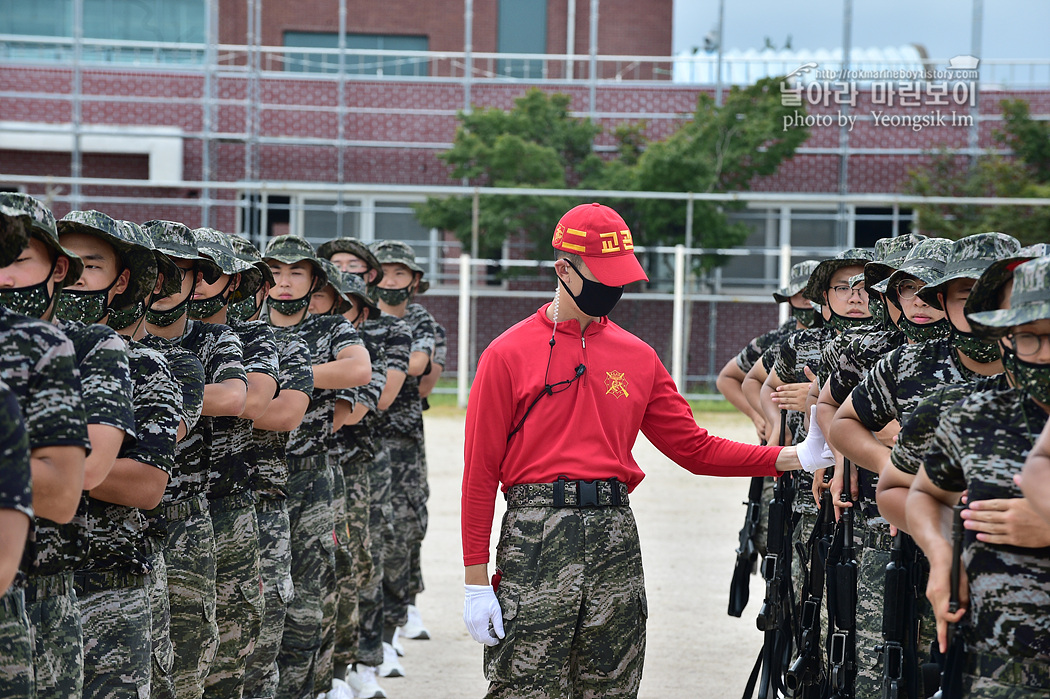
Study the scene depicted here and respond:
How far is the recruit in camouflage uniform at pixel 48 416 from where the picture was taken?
2.65 meters

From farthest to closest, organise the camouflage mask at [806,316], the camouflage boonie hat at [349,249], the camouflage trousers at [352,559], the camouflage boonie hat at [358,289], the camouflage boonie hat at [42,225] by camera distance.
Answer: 1. the camouflage boonie hat at [349,249]
2. the camouflage boonie hat at [358,289]
3. the camouflage mask at [806,316]
4. the camouflage trousers at [352,559]
5. the camouflage boonie hat at [42,225]

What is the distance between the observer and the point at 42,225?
9.46 ft

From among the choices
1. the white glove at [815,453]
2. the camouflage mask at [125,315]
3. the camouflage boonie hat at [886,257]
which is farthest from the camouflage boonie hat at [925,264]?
the camouflage mask at [125,315]

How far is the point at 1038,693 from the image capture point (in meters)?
2.80

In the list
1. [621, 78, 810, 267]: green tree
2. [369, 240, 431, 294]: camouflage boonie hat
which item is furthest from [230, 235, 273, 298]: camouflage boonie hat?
[621, 78, 810, 267]: green tree

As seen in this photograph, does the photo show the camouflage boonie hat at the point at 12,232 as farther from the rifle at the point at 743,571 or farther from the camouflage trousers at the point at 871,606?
the rifle at the point at 743,571

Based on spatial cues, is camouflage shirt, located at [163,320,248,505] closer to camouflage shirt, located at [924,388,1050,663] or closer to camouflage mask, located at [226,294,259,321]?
camouflage mask, located at [226,294,259,321]

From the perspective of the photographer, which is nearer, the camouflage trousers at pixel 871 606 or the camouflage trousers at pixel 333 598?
the camouflage trousers at pixel 871 606

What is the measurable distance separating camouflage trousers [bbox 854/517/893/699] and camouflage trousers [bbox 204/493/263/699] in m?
2.58

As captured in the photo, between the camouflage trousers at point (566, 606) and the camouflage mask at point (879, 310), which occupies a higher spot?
the camouflage mask at point (879, 310)

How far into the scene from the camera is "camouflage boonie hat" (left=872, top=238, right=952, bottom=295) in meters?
4.29

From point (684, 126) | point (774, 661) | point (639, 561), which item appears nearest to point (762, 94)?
point (684, 126)

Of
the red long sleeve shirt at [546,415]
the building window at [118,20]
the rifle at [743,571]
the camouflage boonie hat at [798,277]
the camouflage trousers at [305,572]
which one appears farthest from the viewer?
the building window at [118,20]

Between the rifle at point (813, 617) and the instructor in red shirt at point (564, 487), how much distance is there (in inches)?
59.1
